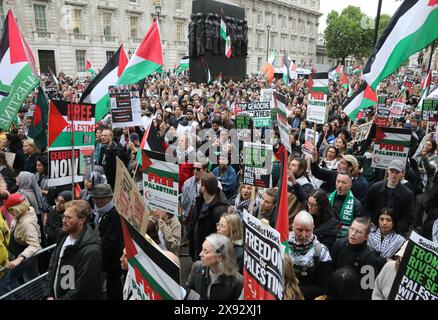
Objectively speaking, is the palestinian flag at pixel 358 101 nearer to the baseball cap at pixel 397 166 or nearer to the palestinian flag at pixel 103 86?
the baseball cap at pixel 397 166

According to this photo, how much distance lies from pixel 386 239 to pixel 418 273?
1521 mm

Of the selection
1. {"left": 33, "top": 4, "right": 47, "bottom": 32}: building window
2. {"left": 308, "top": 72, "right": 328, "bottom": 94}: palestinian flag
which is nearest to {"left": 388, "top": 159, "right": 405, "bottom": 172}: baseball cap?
{"left": 308, "top": 72, "right": 328, "bottom": 94}: palestinian flag

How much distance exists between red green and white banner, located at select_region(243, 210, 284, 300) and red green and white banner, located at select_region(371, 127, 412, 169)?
3.82 m

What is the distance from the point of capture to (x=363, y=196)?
17.5 feet

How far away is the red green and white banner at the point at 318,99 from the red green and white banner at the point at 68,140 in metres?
4.37

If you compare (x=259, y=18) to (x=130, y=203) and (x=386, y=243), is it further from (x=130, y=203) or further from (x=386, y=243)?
(x=130, y=203)

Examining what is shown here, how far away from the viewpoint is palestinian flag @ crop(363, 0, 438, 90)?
12.3 ft

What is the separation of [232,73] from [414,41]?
86.3ft

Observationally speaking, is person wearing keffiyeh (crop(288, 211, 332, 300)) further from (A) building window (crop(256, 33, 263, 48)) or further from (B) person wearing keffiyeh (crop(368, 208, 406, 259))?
(A) building window (crop(256, 33, 263, 48))

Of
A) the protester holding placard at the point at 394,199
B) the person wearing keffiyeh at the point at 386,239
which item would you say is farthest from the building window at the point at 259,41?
the person wearing keffiyeh at the point at 386,239

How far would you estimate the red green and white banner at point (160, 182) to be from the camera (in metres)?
4.12

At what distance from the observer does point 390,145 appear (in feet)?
18.3
